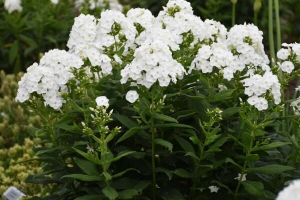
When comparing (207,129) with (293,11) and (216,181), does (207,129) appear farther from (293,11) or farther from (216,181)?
(293,11)

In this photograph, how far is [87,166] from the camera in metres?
3.15

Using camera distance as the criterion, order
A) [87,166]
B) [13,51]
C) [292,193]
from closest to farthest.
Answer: [292,193] → [87,166] → [13,51]

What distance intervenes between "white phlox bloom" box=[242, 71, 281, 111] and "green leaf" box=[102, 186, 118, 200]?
2.39 feet

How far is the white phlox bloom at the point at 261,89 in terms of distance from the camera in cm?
304

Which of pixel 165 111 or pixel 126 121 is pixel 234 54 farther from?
pixel 126 121

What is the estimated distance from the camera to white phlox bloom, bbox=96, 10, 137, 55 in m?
3.31

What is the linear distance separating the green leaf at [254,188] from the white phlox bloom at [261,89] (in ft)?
1.30

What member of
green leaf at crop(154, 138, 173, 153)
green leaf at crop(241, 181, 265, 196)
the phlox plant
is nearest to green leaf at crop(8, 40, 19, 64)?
the phlox plant

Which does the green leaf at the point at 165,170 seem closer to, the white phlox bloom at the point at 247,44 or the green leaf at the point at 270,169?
the green leaf at the point at 270,169

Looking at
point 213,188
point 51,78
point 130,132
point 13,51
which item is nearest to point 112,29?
point 51,78

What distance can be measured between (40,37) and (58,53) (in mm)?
3940


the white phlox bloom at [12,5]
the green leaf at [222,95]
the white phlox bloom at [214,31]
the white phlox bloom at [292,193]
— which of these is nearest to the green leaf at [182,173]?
the green leaf at [222,95]

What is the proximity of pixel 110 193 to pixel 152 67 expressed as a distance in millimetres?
605

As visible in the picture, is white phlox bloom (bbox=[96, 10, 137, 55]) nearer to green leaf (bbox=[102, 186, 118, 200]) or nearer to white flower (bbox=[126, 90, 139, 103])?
white flower (bbox=[126, 90, 139, 103])
